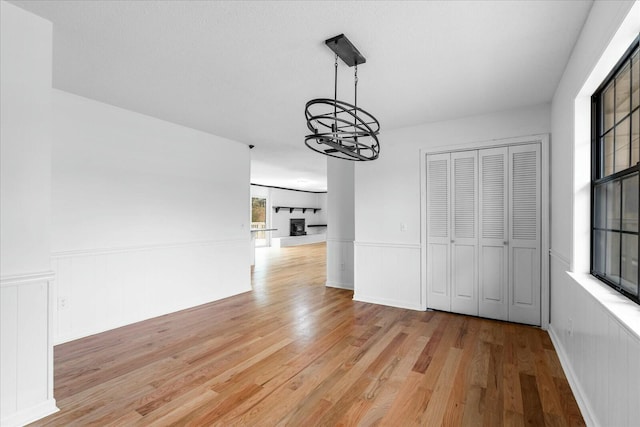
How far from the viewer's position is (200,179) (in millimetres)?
4551

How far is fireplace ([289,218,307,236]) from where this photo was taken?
13219mm

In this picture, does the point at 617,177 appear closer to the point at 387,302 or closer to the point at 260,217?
the point at 387,302

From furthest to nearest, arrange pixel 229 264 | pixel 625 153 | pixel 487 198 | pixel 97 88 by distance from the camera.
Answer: pixel 229 264 < pixel 487 198 < pixel 97 88 < pixel 625 153

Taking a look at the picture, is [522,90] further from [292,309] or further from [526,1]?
[292,309]

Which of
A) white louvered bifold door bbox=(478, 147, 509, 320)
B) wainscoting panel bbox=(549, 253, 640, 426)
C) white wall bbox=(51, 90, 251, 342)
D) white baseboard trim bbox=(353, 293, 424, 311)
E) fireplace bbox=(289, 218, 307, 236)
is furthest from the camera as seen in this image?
fireplace bbox=(289, 218, 307, 236)

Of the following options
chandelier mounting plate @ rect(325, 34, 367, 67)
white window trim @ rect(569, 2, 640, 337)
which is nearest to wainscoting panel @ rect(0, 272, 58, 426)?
chandelier mounting plate @ rect(325, 34, 367, 67)

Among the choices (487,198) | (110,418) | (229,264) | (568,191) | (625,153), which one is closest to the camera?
(625,153)

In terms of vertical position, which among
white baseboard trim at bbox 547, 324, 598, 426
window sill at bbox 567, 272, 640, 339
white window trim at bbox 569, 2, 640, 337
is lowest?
white baseboard trim at bbox 547, 324, 598, 426

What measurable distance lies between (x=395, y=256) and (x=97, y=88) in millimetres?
3903

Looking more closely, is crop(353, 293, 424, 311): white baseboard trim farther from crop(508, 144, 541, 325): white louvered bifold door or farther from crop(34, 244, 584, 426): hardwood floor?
crop(508, 144, 541, 325): white louvered bifold door

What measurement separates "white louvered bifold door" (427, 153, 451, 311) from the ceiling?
705 mm

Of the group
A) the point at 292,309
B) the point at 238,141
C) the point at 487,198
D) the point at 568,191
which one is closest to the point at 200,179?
the point at 238,141

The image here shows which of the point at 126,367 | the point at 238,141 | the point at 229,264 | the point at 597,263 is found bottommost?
the point at 126,367

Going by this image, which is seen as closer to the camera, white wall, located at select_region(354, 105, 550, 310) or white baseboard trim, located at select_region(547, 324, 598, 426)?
white baseboard trim, located at select_region(547, 324, 598, 426)
